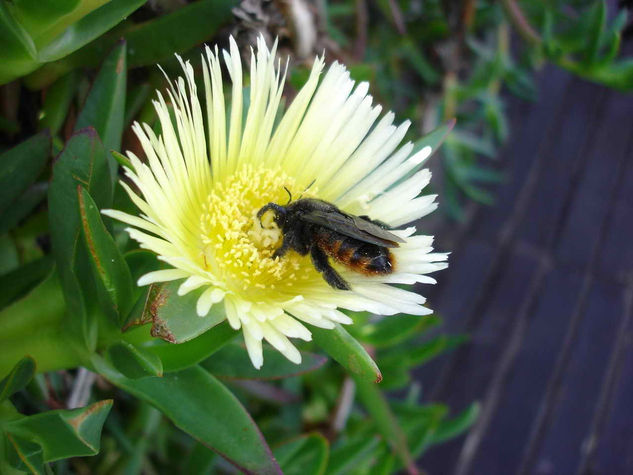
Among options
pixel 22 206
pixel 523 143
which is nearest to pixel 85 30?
pixel 22 206

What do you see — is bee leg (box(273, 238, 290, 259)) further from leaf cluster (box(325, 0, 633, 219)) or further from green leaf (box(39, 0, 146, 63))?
leaf cluster (box(325, 0, 633, 219))

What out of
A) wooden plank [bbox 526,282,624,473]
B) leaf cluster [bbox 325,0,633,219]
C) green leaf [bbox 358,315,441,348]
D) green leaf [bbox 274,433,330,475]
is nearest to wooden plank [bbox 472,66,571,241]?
wooden plank [bbox 526,282,624,473]

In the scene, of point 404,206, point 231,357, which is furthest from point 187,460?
point 404,206

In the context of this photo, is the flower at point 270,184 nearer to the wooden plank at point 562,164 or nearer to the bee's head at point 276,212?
the bee's head at point 276,212

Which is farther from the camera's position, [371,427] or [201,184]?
[371,427]

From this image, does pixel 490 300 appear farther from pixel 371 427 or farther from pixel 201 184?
pixel 201 184

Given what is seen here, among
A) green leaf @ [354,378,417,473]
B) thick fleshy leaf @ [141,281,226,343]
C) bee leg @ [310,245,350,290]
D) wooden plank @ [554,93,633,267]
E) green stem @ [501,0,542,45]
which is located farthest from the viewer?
wooden plank @ [554,93,633,267]
